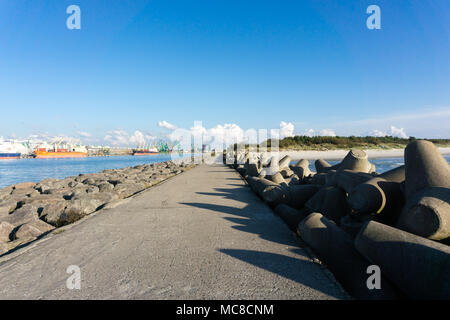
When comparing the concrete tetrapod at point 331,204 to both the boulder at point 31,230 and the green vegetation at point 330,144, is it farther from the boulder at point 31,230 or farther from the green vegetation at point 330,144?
the green vegetation at point 330,144

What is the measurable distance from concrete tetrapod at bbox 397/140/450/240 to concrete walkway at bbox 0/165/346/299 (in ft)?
3.77

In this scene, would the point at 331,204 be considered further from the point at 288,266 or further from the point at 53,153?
the point at 53,153

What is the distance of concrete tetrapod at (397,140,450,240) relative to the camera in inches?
95.2

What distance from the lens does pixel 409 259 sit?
6.85 ft

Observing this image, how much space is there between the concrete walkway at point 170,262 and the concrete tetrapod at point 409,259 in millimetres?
510

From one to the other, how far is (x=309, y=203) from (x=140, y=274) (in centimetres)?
371

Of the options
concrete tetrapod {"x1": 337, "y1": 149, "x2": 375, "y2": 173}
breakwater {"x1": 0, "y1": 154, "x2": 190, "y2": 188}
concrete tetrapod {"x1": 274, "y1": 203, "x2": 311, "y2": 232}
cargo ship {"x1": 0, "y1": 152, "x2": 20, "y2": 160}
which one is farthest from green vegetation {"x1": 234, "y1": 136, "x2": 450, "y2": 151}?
cargo ship {"x1": 0, "y1": 152, "x2": 20, "y2": 160}

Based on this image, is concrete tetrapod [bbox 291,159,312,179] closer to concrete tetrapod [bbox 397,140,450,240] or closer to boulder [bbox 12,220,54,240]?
concrete tetrapod [bbox 397,140,450,240]

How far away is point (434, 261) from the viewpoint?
1.95 m

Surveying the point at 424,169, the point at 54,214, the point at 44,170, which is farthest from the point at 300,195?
the point at 44,170

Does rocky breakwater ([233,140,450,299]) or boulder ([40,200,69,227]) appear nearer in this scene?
rocky breakwater ([233,140,450,299])

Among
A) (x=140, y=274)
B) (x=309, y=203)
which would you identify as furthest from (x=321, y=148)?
(x=140, y=274)
